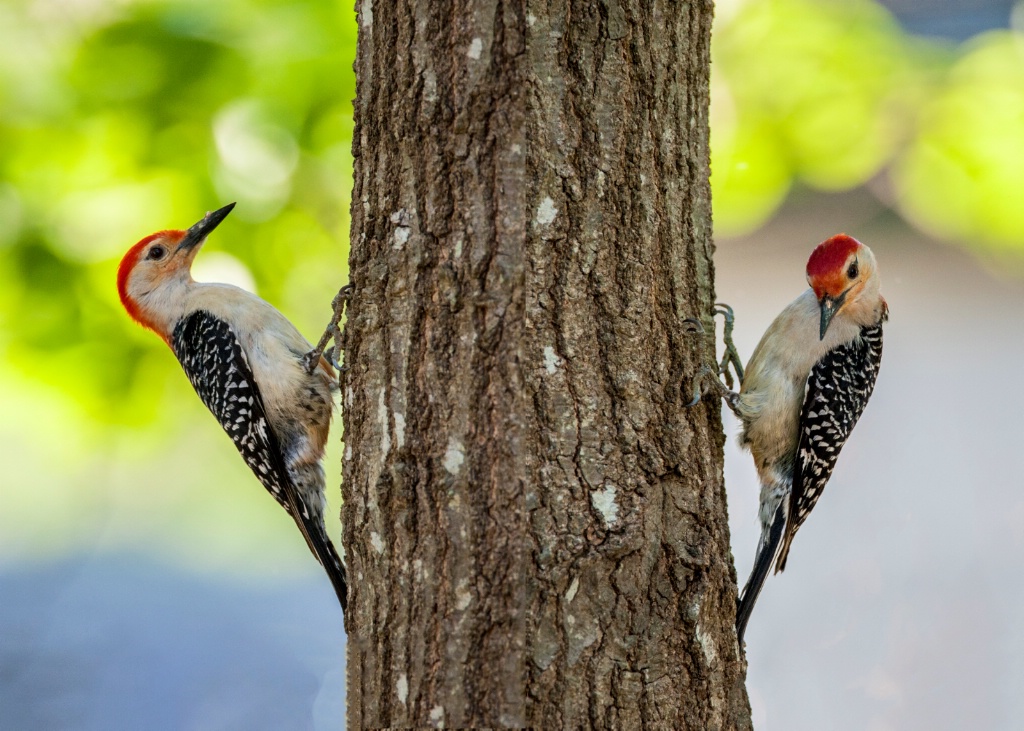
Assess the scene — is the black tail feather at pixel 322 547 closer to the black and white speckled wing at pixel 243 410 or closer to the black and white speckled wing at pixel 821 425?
the black and white speckled wing at pixel 243 410

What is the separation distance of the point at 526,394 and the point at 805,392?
5.81ft

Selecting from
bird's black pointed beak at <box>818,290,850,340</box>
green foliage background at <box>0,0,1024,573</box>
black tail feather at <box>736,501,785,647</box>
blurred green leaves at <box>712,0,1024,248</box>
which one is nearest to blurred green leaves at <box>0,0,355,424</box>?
green foliage background at <box>0,0,1024,573</box>

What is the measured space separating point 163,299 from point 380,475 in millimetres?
2164

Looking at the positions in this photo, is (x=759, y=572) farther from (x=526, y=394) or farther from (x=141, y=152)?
(x=141, y=152)

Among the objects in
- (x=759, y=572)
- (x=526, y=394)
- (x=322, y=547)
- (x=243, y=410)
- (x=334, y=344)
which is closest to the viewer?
(x=526, y=394)

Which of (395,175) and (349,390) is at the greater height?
(395,175)

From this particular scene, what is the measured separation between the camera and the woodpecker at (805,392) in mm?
3135

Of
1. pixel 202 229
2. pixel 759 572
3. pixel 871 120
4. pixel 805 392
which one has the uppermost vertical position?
pixel 871 120

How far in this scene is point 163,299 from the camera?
3627 mm

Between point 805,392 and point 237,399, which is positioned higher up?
point 237,399

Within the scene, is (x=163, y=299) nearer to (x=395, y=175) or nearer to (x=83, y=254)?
(x=83, y=254)

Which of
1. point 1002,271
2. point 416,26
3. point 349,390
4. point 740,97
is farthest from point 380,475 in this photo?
point 1002,271

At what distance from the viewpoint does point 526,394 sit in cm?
174

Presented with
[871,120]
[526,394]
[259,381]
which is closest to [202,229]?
[259,381]
